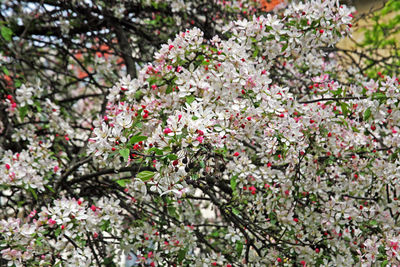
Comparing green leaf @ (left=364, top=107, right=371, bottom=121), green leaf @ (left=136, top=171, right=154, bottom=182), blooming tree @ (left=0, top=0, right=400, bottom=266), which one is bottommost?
green leaf @ (left=136, top=171, right=154, bottom=182)

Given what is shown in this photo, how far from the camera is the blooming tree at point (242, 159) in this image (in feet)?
6.13

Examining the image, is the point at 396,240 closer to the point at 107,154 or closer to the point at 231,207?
the point at 231,207

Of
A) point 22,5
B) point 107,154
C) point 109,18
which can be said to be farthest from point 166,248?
point 22,5

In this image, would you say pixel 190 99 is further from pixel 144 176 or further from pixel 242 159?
pixel 242 159

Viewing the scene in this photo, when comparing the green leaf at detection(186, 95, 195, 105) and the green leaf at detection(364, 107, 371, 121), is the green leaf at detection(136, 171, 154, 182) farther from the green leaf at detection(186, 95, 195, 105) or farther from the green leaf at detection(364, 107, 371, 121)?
the green leaf at detection(364, 107, 371, 121)

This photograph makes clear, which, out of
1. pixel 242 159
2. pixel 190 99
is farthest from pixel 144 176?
pixel 242 159

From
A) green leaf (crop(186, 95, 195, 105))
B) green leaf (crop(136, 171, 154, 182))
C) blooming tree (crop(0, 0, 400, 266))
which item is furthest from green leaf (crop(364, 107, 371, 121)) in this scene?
green leaf (crop(136, 171, 154, 182))

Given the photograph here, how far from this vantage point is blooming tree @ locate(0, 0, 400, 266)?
73.5 inches

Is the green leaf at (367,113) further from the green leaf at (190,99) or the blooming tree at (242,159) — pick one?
the green leaf at (190,99)

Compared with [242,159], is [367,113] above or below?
above

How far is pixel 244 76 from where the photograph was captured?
2.02m

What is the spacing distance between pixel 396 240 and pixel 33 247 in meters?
2.08

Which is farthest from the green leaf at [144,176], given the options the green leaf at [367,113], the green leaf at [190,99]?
the green leaf at [367,113]

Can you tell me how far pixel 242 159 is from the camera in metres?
2.48
